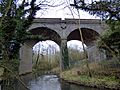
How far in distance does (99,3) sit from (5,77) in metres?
6.82

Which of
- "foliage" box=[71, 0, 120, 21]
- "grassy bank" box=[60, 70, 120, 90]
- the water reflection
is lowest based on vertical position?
the water reflection

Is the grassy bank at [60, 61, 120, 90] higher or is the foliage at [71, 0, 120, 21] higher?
the foliage at [71, 0, 120, 21]

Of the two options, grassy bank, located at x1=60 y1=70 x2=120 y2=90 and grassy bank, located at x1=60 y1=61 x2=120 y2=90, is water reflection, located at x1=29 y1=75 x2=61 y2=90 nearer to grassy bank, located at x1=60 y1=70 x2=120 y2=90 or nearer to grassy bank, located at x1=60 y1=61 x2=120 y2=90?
grassy bank, located at x1=60 y1=61 x2=120 y2=90

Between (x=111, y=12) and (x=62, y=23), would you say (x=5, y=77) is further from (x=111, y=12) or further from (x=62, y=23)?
(x=62, y=23)

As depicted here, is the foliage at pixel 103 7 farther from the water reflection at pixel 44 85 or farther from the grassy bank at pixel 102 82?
the water reflection at pixel 44 85

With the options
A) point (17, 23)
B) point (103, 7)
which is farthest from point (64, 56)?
point (17, 23)

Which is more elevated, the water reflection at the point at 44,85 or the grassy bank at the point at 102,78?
the grassy bank at the point at 102,78

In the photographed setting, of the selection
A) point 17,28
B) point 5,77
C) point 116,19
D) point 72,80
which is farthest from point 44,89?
point 5,77

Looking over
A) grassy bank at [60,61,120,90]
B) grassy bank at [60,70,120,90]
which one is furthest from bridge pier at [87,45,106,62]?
grassy bank at [60,70,120,90]

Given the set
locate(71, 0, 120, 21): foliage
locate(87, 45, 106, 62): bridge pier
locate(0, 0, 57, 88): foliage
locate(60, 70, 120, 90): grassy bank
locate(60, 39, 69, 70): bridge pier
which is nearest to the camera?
locate(0, 0, 57, 88): foliage

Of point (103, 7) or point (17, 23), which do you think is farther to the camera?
point (103, 7)

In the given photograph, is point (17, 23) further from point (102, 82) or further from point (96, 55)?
point (96, 55)

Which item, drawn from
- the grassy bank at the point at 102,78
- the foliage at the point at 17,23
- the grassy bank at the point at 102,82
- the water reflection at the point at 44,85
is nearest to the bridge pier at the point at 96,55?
the grassy bank at the point at 102,78

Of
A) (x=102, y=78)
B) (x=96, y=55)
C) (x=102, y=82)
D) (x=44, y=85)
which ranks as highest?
(x=96, y=55)
